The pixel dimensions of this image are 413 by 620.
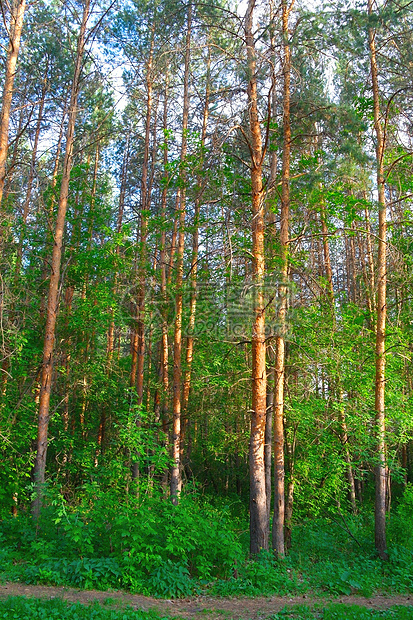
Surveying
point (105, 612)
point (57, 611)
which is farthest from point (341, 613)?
point (57, 611)

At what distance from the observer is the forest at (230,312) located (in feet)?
25.0

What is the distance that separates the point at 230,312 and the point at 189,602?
5152mm

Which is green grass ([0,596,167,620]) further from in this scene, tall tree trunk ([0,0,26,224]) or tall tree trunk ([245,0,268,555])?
tall tree trunk ([0,0,26,224])

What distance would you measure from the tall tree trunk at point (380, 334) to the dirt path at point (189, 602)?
293 cm

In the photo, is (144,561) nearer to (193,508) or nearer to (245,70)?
(193,508)

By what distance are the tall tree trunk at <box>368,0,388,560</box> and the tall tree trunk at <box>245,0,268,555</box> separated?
2.74 m

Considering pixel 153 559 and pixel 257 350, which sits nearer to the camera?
pixel 153 559

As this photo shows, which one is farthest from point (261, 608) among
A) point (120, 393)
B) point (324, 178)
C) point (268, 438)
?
point (120, 393)

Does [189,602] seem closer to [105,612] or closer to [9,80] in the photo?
[105,612]

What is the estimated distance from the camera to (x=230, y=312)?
9.64m

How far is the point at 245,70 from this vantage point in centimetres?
782

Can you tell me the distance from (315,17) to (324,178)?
9.63ft

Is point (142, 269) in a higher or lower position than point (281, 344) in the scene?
higher

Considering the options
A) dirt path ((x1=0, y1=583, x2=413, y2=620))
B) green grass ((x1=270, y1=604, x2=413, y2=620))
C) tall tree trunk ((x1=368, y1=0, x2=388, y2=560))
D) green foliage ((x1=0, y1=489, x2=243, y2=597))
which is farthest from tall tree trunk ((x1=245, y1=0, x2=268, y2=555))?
tall tree trunk ((x1=368, y1=0, x2=388, y2=560))
